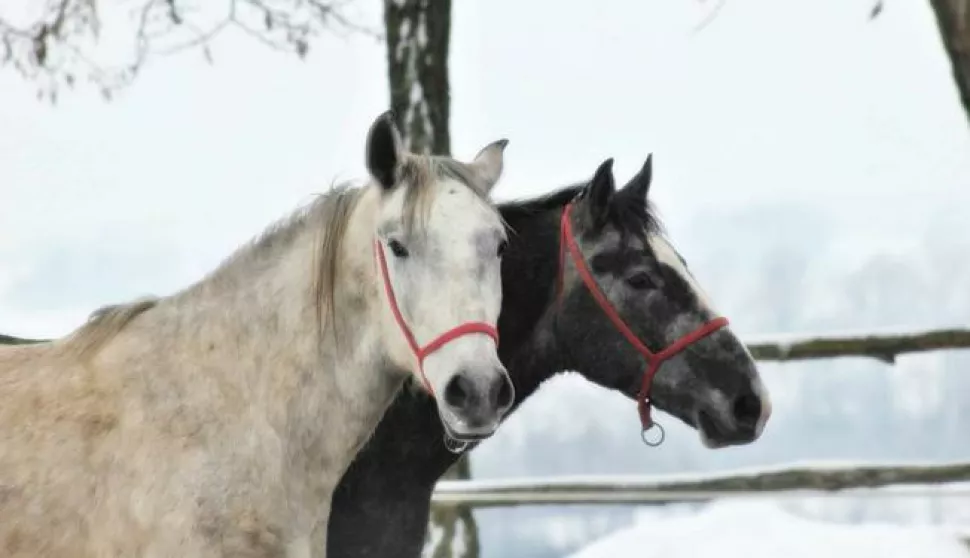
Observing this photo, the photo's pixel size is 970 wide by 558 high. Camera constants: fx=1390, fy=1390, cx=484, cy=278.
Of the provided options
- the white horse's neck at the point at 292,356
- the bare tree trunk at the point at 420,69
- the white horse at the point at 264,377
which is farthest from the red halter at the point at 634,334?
the bare tree trunk at the point at 420,69

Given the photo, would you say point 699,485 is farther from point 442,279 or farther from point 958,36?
point 442,279

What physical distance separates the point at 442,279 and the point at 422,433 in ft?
3.46

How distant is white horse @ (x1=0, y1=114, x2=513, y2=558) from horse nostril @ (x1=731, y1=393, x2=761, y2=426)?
114 cm

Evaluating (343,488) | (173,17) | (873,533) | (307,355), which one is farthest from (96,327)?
(173,17)

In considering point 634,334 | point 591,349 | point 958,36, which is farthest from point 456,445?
point 958,36

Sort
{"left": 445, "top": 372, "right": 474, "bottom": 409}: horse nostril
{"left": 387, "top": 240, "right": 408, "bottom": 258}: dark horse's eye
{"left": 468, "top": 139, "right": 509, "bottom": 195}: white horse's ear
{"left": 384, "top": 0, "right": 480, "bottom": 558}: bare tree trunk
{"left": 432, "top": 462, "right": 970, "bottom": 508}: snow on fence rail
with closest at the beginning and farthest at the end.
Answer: {"left": 445, "top": 372, "right": 474, "bottom": 409}: horse nostril → {"left": 387, "top": 240, "right": 408, "bottom": 258}: dark horse's eye → {"left": 468, "top": 139, "right": 509, "bottom": 195}: white horse's ear → {"left": 432, "top": 462, "right": 970, "bottom": 508}: snow on fence rail → {"left": 384, "top": 0, "right": 480, "bottom": 558}: bare tree trunk

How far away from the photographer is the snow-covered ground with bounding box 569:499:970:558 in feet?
21.9

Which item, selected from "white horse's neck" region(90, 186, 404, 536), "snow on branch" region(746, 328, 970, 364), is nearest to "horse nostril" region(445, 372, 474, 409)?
"white horse's neck" region(90, 186, 404, 536)

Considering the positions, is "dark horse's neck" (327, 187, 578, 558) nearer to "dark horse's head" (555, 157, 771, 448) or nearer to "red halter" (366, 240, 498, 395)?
"dark horse's head" (555, 157, 771, 448)

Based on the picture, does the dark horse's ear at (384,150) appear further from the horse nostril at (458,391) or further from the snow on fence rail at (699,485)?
the snow on fence rail at (699,485)

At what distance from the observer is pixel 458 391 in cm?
306

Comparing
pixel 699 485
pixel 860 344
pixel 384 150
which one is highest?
pixel 384 150

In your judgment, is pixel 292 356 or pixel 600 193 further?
pixel 600 193

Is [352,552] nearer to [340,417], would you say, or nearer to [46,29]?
[340,417]
